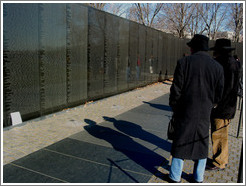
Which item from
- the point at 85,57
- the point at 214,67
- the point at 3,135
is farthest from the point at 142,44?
the point at 214,67

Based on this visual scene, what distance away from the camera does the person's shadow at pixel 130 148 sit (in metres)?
4.14

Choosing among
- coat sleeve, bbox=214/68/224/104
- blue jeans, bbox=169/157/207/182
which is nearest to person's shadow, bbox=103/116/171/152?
blue jeans, bbox=169/157/207/182

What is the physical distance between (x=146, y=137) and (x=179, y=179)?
2112mm

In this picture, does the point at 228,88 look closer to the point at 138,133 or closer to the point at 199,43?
the point at 199,43

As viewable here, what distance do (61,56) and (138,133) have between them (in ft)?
11.3

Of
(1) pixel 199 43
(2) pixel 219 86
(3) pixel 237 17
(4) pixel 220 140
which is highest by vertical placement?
(3) pixel 237 17

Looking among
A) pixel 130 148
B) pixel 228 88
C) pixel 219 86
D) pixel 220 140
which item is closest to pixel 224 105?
pixel 228 88

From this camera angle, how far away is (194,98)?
317 cm

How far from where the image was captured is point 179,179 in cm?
345

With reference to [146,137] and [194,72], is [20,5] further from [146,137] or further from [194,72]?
[194,72]

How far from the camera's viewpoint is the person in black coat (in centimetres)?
314

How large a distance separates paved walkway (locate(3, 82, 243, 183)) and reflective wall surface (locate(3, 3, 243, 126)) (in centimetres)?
68

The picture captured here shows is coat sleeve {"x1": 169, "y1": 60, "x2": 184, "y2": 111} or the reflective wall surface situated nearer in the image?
coat sleeve {"x1": 169, "y1": 60, "x2": 184, "y2": 111}

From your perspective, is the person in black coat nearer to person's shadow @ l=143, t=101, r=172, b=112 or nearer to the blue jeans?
the blue jeans
